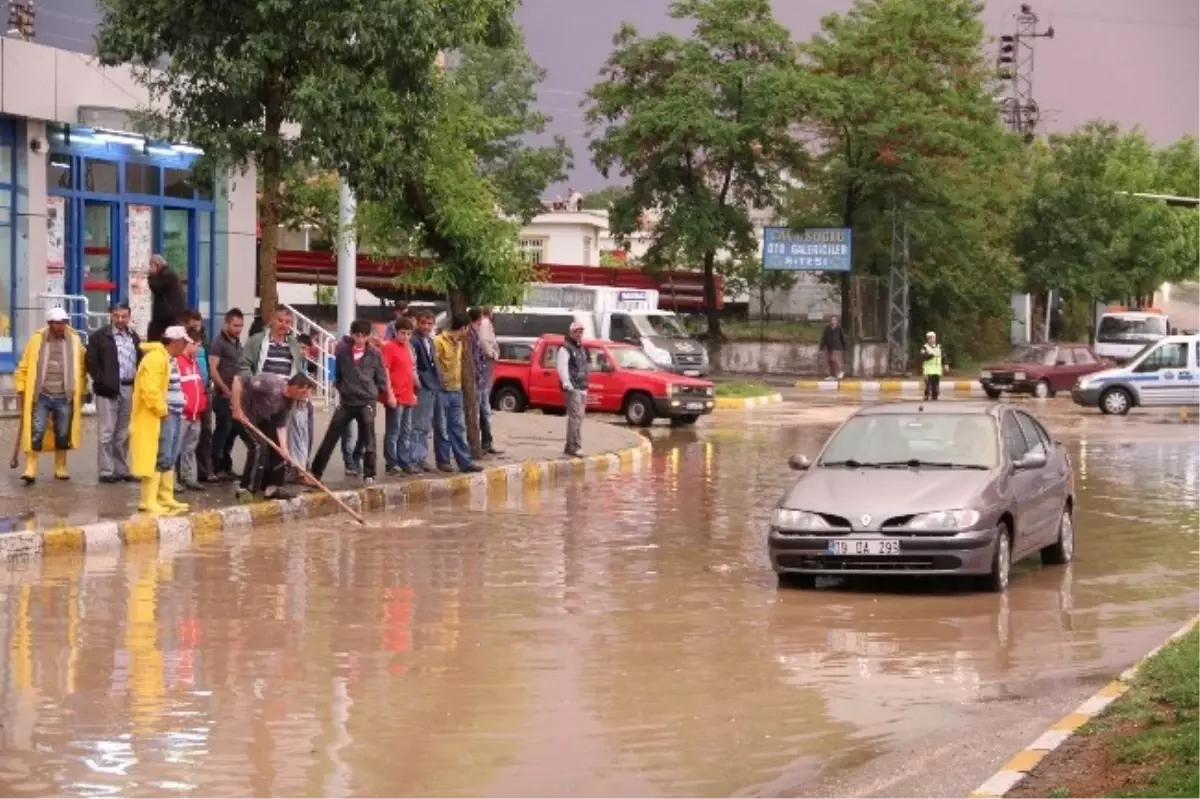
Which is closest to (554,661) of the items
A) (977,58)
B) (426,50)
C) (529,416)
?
(426,50)

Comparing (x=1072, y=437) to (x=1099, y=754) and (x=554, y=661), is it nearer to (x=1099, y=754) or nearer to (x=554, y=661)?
(x=554, y=661)

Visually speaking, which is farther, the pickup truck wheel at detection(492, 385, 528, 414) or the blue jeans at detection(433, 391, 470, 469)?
the pickup truck wheel at detection(492, 385, 528, 414)

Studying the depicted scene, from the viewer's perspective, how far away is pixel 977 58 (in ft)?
199

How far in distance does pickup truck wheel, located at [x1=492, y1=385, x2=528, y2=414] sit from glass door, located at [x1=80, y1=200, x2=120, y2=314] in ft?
29.2

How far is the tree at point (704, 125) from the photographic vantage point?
56.5m

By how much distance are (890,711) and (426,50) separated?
1307 centimetres

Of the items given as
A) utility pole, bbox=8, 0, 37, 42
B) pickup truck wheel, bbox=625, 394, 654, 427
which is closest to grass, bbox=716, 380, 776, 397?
pickup truck wheel, bbox=625, 394, 654, 427

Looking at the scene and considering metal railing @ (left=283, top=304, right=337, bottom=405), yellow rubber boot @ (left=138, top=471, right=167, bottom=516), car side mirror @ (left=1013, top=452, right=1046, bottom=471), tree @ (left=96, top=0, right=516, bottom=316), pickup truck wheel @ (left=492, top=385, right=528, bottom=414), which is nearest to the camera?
car side mirror @ (left=1013, top=452, right=1046, bottom=471)

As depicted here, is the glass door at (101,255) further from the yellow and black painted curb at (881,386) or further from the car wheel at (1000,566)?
the yellow and black painted curb at (881,386)

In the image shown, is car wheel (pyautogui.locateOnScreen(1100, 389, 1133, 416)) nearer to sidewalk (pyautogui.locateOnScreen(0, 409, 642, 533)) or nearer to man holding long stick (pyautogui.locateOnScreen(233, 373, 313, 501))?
sidewalk (pyautogui.locateOnScreen(0, 409, 642, 533))

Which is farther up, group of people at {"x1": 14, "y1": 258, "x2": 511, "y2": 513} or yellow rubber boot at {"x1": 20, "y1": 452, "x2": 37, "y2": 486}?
group of people at {"x1": 14, "y1": 258, "x2": 511, "y2": 513}

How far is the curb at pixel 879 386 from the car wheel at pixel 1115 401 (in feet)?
31.2

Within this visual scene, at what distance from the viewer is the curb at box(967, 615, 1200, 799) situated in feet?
25.8

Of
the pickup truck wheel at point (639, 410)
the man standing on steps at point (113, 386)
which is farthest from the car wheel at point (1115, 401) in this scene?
the man standing on steps at point (113, 386)
